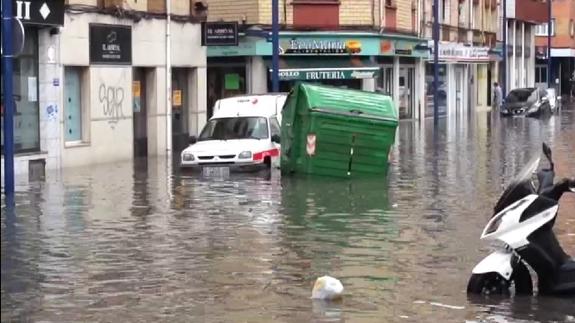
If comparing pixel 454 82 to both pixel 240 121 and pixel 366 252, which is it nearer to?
pixel 240 121

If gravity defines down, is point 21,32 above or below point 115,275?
above

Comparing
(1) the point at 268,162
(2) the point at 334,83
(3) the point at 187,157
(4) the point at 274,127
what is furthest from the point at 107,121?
(2) the point at 334,83

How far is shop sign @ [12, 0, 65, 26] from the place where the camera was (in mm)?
23516

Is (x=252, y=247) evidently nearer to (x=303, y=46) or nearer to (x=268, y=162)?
(x=268, y=162)

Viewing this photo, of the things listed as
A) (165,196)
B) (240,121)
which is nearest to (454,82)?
(240,121)

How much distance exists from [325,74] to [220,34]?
10586 millimetres

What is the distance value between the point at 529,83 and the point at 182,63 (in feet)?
167

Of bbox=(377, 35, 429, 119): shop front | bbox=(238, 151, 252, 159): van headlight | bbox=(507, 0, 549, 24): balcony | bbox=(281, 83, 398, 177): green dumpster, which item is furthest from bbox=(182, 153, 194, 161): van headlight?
bbox=(507, 0, 549, 24): balcony

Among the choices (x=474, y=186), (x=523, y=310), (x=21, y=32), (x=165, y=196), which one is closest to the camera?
(x=523, y=310)

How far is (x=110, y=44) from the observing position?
28.1m

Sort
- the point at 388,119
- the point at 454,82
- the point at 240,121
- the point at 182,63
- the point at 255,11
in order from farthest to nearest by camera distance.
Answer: the point at 454,82, the point at 255,11, the point at 182,63, the point at 240,121, the point at 388,119

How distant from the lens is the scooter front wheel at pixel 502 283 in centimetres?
948

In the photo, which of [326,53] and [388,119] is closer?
[388,119]

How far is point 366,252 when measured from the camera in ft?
40.6
